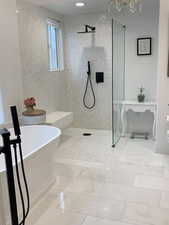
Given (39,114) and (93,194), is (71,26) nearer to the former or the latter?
(39,114)

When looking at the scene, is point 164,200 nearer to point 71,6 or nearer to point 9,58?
point 9,58

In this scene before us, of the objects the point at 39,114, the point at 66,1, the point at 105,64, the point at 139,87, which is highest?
the point at 66,1

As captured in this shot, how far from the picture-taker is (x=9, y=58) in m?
3.19

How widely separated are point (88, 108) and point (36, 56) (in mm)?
1728

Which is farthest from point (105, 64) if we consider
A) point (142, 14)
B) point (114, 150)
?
point (114, 150)

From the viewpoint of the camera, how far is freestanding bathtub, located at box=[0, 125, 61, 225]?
1.96 metres

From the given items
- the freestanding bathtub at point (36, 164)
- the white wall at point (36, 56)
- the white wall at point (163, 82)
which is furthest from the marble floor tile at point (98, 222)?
the white wall at point (36, 56)

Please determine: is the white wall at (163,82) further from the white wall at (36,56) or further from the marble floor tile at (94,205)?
the white wall at (36,56)

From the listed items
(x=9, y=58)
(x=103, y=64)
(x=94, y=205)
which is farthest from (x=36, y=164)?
(x=103, y=64)

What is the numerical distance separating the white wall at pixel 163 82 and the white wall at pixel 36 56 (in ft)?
6.75

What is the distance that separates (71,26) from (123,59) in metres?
1.38

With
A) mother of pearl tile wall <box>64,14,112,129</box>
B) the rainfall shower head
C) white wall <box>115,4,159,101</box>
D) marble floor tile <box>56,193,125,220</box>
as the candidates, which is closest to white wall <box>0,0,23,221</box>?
marble floor tile <box>56,193,125,220</box>

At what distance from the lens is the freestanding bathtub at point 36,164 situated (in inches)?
77.1

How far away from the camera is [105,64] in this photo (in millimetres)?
4820
